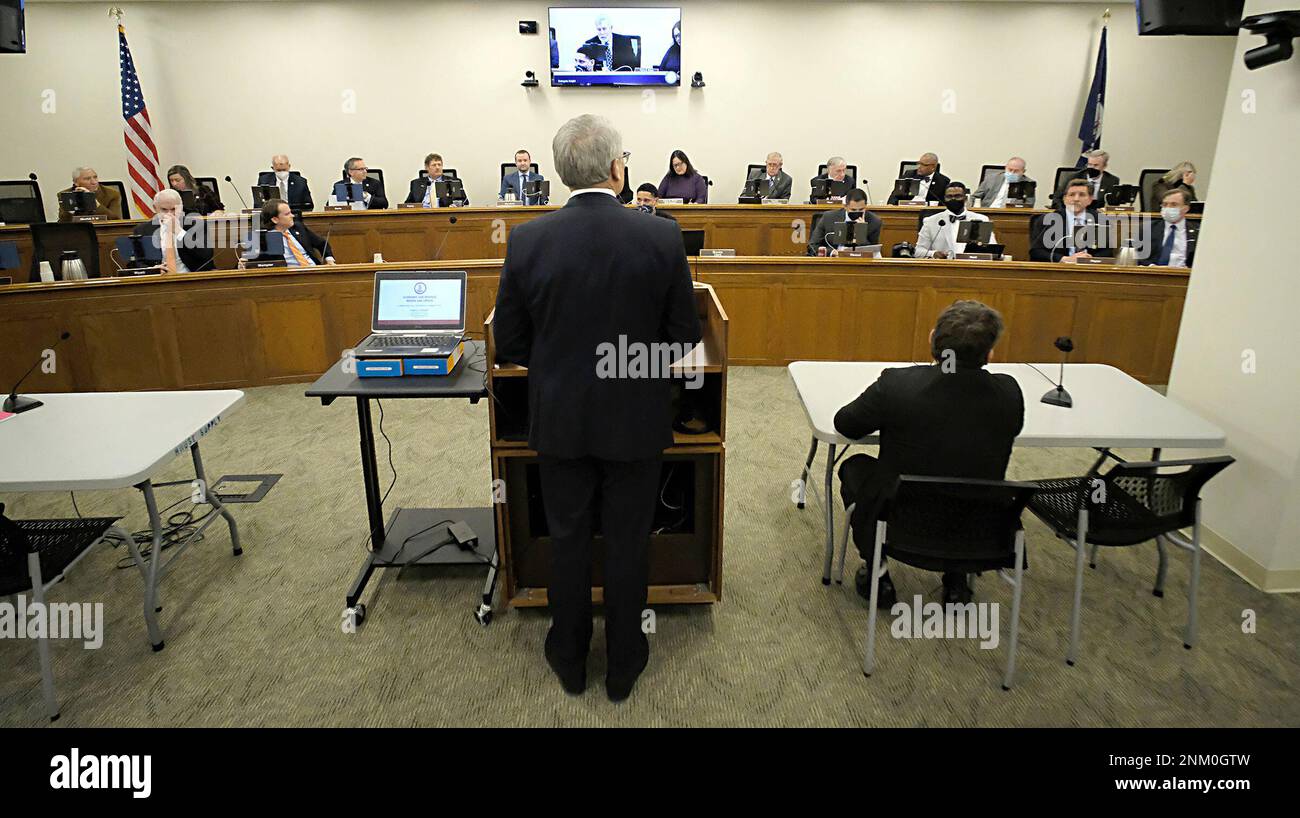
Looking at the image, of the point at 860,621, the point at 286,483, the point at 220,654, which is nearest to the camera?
the point at 220,654

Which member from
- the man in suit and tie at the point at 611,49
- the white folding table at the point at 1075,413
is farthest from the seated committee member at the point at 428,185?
the white folding table at the point at 1075,413

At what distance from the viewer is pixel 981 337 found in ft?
8.00

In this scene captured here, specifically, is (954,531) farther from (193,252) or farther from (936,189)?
(936,189)

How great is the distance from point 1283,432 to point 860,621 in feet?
6.02

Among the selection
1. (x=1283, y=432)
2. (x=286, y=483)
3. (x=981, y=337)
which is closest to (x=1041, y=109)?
(x=1283, y=432)

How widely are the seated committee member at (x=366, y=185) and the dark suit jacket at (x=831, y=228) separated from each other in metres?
4.57

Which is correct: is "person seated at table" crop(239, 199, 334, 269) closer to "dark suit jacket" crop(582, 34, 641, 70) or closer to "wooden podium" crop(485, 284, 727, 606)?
"wooden podium" crop(485, 284, 727, 606)

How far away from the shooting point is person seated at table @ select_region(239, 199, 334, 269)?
587 cm

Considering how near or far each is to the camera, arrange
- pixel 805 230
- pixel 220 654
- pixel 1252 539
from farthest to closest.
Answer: pixel 805 230 < pixel 1252 539 < pixel 220 654

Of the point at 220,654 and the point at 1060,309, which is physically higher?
the point at 1060,309

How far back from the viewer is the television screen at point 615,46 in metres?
9.28

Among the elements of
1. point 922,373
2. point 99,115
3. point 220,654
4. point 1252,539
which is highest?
point 99,115

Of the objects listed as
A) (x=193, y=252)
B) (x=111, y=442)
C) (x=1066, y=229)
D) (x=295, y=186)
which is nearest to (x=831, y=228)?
(x=1066, y=229)

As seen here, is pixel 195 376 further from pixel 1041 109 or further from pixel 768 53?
pixel 1041 109
